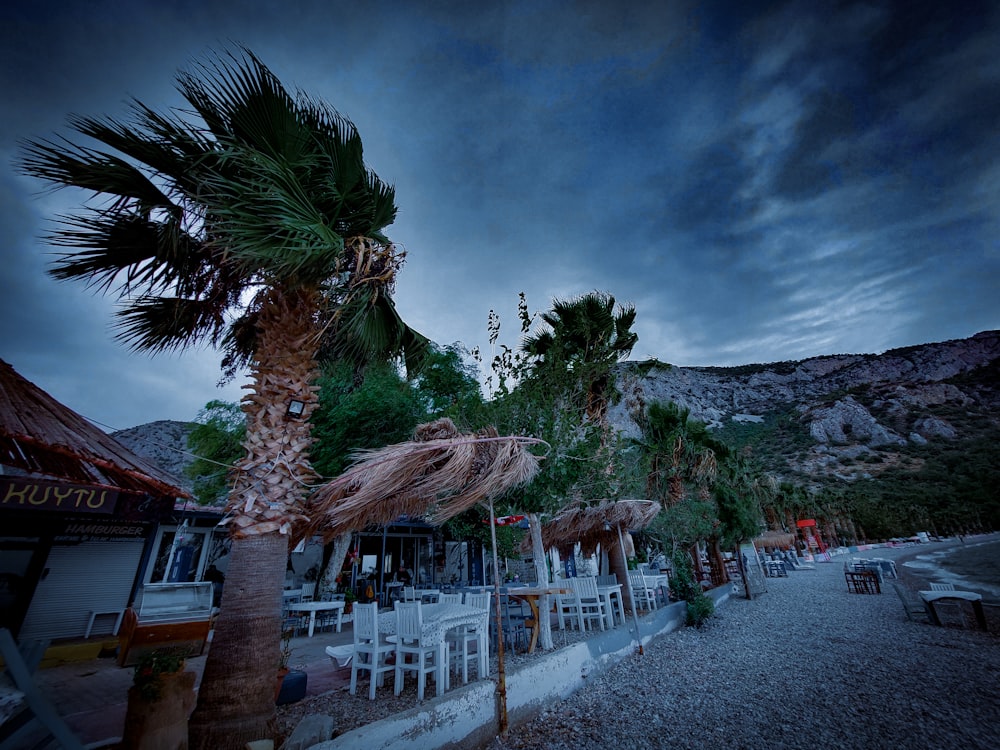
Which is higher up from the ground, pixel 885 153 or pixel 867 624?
pixel 885 153

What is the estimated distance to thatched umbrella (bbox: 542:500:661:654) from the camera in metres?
7.96

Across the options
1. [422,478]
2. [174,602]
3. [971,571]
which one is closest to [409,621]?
[422,478]

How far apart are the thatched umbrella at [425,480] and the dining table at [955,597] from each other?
37.9 ft

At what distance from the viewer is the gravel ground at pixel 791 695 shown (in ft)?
11.9

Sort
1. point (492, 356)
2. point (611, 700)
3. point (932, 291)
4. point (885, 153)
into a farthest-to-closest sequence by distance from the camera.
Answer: point (932, 291), point (885, 153), point (492, 356), point (611, 700)

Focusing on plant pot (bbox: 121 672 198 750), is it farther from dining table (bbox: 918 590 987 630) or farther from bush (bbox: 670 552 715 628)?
dining table (bbox: 918 590 987 630)

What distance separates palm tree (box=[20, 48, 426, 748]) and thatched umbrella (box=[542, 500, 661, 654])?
535 centimetres

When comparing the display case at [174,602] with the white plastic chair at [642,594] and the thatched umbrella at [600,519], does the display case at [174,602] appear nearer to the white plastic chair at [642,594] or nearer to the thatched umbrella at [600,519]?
the thatched umbrella at [600,519]

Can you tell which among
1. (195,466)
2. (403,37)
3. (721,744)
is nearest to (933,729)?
(721,744)

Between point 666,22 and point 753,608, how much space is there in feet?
53.5

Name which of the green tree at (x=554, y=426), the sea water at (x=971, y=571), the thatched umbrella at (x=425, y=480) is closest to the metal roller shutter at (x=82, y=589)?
the thatched umbrella at (x=425, y=480)

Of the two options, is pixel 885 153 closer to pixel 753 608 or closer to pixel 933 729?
pixel 753 608

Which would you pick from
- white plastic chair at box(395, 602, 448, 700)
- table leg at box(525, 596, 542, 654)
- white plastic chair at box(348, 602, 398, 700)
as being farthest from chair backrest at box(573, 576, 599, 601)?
white plastic chair at box(348, 602, 398, 700)

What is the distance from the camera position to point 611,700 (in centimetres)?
472
